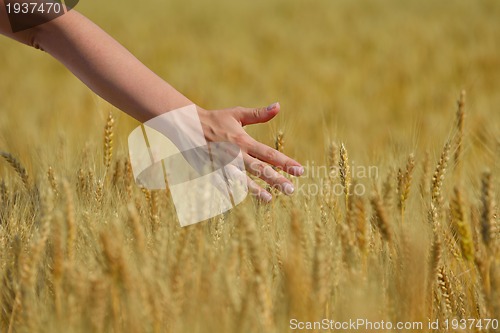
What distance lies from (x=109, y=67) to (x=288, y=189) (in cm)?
40

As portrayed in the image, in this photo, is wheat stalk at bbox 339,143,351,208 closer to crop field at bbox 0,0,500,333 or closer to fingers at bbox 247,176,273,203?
crop field at bbox 0,0,500,333

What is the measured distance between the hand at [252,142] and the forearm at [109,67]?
7 centimetres

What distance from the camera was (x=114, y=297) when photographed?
0.81m

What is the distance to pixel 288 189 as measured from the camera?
118cm

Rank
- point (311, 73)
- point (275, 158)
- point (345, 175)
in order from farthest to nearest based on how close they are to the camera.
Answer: point (311, 73), point (275, 158), point (345, 175)

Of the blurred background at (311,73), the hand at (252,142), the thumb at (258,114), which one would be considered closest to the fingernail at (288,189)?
the hand at (252,142)

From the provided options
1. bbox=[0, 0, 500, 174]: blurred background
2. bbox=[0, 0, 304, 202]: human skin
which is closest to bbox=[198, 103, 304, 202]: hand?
bbox=[0, 0, 304, 202]: human skin

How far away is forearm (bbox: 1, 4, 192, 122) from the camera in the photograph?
1215mm

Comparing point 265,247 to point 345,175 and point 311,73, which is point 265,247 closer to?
point 345,175

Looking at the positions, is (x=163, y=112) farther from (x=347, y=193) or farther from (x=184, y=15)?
(x=184, y=15)

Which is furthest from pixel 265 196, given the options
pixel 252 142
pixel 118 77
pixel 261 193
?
pixel 118 77

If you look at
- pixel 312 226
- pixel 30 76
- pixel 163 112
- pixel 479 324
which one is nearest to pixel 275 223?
pixel 312 226

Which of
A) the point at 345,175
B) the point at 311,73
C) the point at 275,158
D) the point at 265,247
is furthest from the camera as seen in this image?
the point at 311,73

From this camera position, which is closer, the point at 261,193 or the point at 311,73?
the point at 261,193
